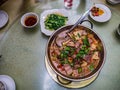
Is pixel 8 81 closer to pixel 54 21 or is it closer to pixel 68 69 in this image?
pixel 68 69

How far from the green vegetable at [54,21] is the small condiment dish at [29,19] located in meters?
0.11

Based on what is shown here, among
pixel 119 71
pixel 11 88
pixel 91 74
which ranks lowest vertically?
pixel 119 71

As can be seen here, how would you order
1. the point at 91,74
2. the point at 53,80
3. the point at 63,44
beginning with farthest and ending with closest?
the point at 53,80
the point at 63,44
the point at 91,74

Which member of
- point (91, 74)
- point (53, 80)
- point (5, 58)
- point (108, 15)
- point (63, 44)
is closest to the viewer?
point (91, 74)

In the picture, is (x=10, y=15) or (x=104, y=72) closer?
(x=104, y=72)

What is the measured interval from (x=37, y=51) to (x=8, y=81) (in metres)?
0.39

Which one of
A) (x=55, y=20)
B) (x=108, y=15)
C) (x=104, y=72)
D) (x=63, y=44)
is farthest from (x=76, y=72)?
(x=108, y=15)

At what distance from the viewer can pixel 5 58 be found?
183 cm

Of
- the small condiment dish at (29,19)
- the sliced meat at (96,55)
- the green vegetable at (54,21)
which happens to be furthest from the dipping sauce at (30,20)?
the sliced meat at (96,55)

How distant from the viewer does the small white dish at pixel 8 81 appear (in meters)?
1.63

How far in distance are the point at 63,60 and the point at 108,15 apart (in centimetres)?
76

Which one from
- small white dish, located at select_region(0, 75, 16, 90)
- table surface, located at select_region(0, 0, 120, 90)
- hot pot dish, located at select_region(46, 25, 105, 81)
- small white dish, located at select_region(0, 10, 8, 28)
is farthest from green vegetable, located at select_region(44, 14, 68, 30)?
small white dish, located at select_region(0, 75, 16, 90)

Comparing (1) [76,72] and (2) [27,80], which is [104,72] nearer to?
(1) [76,72]

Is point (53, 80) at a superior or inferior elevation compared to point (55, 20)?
inferior
